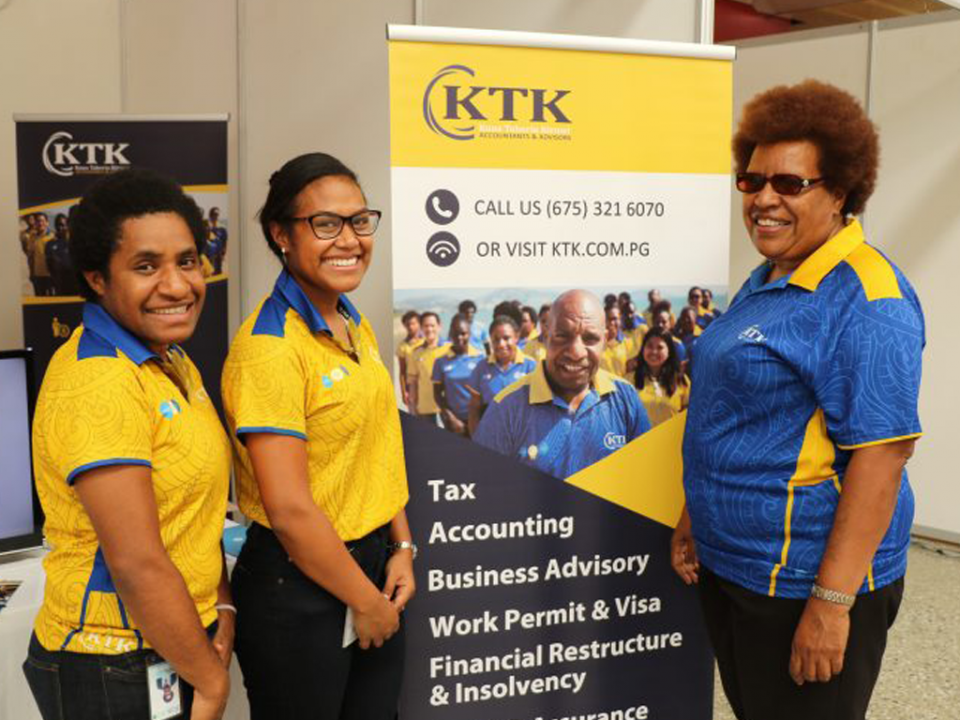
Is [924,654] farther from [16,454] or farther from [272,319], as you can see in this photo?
[16,454]

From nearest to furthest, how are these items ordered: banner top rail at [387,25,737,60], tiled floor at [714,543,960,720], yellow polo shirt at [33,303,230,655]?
yellow polo shirt at [33,303,230,655] → banner top rail at [387,25,737,60] → tiled floor at [714,543,960,720]

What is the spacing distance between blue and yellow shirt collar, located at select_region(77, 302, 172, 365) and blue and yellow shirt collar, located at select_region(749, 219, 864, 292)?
117 centimetres

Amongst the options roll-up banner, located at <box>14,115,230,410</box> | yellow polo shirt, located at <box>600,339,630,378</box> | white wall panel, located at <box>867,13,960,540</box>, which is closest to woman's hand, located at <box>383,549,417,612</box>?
yellow polo shirt, located at <box>600,339,630,378</box>

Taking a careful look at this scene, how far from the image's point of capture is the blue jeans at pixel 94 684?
129cm

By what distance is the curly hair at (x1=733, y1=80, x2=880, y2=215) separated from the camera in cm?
179

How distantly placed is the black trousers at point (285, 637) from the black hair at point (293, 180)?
0.56m

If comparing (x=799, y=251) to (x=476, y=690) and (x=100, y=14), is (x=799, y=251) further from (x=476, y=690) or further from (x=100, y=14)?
(x=100, y=14)

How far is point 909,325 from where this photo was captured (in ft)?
5.45

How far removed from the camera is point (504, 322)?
2.16m

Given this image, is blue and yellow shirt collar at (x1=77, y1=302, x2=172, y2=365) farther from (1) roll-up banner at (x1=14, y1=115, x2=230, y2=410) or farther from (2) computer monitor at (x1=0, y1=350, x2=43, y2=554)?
(1) roll-up banner at (x1=14, y1=115, x2=230, y2=410)

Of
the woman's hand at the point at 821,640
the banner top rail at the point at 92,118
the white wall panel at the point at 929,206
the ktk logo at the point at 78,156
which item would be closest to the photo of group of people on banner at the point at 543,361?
the woman's hand at the point at 821,640

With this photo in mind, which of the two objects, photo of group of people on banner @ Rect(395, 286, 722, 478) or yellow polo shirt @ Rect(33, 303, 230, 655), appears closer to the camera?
yellow polo shirt @ Rect(33, 303, 230, 655)

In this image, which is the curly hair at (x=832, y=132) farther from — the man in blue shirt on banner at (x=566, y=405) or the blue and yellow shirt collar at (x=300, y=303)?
the blue and yellow shirt collar at (x=300, y=303)

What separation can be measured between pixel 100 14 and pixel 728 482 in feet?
13.2
